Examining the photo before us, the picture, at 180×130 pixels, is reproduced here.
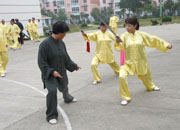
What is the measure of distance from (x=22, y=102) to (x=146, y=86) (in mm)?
2773

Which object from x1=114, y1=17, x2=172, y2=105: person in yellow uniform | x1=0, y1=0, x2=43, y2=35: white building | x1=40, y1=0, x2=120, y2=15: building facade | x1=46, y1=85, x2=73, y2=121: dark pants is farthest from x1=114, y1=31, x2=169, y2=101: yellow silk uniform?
x1=0, y1=0, x2=43, y2=35: white building

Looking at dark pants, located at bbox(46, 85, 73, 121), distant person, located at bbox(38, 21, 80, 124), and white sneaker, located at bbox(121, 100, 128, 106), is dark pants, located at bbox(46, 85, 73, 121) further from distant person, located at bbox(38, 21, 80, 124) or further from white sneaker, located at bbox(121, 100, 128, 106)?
white sneaker, located at bbox(121, 100, 128, 106)

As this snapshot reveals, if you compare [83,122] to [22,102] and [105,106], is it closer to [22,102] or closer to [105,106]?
[105,106]

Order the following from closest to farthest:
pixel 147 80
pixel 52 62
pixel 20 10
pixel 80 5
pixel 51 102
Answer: pixel 51 102 < pixel 52 62 < pixel 147 80 < pixel 80 5 < pixel 20 10

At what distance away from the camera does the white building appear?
24605mm

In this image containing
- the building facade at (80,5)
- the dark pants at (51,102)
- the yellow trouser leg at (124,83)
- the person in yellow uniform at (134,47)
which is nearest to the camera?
the dark pants at (51,102)

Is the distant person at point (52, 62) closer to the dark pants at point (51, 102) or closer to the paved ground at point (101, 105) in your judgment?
the dark pants at point (51, 102)

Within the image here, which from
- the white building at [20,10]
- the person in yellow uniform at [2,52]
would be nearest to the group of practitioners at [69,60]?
the person in yellow uniform at [2,52]

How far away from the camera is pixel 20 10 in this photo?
26453 millimetres

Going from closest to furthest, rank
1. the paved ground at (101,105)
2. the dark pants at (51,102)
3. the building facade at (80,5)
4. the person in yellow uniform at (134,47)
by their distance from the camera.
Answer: the paved ground at (101,105) → the dark pants at (51,102) → the person in yellow uniform at (134,47) → the building facade at (80,5)

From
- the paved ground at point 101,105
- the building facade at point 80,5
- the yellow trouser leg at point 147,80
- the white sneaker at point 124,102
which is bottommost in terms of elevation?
the paved ground at point 101,105

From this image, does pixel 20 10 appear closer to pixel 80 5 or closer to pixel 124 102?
pixel 80 5

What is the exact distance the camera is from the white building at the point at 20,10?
80.7 feet

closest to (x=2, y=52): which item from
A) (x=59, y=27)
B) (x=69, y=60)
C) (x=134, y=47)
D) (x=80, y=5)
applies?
(x=69, y=60)
